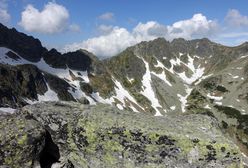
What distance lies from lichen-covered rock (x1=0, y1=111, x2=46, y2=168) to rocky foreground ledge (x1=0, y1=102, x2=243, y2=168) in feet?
0.13

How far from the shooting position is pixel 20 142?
12398mm

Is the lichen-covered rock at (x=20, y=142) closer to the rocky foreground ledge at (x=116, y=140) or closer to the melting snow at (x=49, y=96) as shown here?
the rocky foreground ledge at (x=116, y=140)

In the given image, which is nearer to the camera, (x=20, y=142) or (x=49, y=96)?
(x=20, y=142)

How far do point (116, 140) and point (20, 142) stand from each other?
3884 mm

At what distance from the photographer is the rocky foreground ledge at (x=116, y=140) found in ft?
44.2

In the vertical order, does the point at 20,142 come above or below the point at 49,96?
below

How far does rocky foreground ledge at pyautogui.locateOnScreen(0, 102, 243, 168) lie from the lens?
531 inches

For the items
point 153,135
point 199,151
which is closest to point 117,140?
point 153,135

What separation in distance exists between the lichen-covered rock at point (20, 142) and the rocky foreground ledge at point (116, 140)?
0.13ft

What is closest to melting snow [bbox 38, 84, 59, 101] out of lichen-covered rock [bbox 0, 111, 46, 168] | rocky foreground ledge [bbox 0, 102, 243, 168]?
rocky foreground ledge [bbox 0, 102, 243, 168]

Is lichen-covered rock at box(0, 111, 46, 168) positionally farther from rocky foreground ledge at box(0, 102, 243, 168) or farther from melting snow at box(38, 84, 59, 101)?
melting snow at box(38, 84, 59, 101)

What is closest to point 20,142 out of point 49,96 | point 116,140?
point 116,140

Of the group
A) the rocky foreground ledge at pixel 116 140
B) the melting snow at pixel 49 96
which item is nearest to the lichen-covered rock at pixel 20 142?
the rocky foreground ledge at pixel 116 140

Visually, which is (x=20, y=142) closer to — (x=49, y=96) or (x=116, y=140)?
(x=116, y=140)
